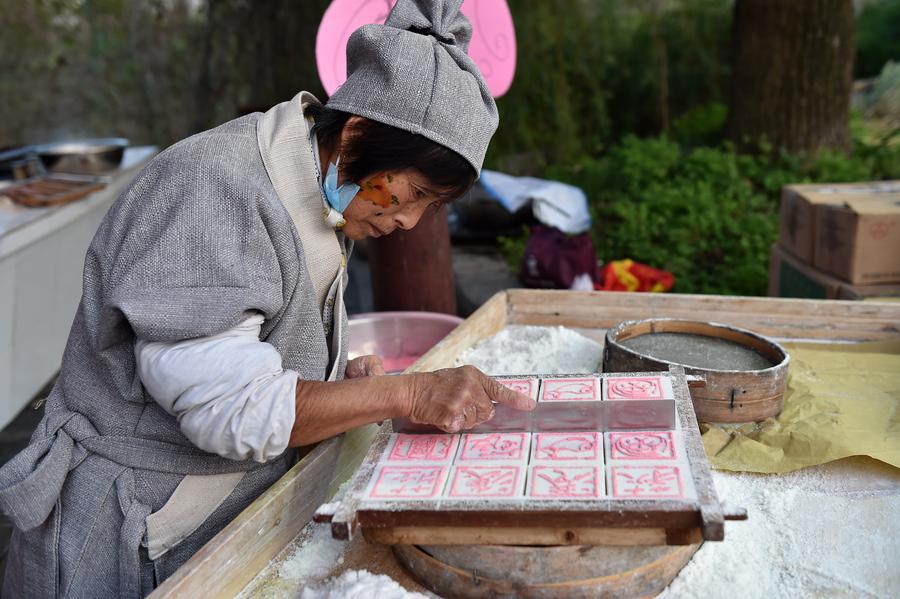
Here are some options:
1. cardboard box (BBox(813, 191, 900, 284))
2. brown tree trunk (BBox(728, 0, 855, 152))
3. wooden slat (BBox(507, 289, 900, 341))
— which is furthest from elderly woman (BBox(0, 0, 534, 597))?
brown tree trunk (BBox(728, 0, 855, 152))

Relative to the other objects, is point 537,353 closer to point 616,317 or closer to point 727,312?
point 616,317

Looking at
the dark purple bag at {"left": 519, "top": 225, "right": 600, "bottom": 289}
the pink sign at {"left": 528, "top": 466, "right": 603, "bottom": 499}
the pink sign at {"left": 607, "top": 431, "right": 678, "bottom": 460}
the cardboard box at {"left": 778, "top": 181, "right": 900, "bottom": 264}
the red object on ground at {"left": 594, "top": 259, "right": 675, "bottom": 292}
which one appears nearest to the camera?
the pink sign at {"left": 528, "top": 466, "right": 603, "bottom": 499}

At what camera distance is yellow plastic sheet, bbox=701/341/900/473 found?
1.67 meters

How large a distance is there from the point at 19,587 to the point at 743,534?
1.42 m

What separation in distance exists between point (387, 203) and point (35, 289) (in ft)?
10.4

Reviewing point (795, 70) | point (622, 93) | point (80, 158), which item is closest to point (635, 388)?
point (80, 158)

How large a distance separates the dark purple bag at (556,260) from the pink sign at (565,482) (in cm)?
275

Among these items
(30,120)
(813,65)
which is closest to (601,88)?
(813,65)

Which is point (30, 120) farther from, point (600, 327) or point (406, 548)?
point (406, 548)

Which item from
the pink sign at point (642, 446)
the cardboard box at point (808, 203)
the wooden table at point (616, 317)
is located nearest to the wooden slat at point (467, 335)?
the wooden table at point (616, 317)

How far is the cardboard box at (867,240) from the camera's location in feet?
9.54

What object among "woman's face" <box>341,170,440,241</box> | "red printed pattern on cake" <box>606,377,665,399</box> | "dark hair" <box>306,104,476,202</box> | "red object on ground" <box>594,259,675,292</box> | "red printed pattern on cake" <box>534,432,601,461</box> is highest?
"dark hair" <box>306,104,476,202</box>

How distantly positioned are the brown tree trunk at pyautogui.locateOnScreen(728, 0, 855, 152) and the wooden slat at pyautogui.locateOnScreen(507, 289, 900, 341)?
12.4 ft

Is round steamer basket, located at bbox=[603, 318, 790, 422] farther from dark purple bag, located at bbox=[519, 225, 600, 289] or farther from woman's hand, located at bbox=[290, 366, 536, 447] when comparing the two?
dark purple bag, located at bbox=[519, 225, 600, 289]
